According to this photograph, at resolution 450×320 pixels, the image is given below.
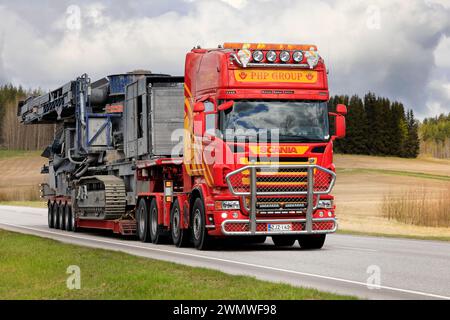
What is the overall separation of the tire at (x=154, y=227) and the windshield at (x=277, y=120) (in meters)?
4.96

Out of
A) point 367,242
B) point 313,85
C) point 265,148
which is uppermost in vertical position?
point 313,85

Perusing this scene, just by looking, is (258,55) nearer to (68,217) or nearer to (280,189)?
(280,189)

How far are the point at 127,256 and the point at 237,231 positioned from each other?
310 cm

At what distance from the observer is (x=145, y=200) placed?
82.9 feet

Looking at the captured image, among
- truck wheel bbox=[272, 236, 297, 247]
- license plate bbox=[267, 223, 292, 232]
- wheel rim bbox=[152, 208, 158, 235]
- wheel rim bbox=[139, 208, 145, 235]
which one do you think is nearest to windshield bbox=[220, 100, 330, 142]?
license plate bbox=[267, 223, 292, 232]

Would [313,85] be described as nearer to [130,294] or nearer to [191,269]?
[191,269]

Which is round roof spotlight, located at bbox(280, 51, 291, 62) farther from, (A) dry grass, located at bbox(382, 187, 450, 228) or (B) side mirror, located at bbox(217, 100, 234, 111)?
(A) dry grass, located at bbox(382, 187, 450, 228)

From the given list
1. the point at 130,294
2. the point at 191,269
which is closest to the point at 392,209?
the point at 191,269

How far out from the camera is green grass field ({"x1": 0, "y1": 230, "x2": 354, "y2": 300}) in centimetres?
1161

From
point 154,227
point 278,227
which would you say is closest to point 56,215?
point 154,227

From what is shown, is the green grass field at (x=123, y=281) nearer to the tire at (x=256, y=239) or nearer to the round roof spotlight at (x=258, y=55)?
the round roof spotlight at (x=258, y=55)

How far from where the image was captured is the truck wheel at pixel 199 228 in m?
20.7

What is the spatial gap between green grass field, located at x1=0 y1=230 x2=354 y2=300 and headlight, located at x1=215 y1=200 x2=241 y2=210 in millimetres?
2735

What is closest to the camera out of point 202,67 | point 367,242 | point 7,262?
point 7,262
